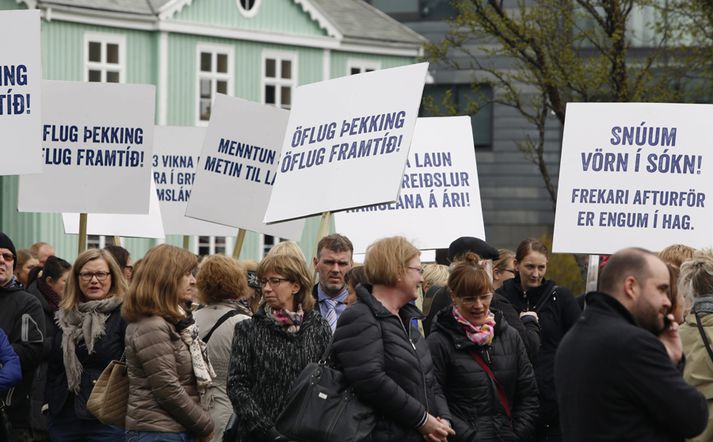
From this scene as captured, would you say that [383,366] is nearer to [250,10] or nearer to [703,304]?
[703,304]

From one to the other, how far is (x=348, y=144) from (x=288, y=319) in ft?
8.83

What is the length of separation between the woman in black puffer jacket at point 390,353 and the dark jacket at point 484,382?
47cm

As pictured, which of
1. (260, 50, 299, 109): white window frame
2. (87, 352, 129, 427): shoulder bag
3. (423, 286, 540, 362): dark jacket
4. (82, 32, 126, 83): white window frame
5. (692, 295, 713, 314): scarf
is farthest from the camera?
(260, 50, 299, 109): white window frame

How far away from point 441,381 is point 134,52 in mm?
31325

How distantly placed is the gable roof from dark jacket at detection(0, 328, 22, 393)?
1116 inches

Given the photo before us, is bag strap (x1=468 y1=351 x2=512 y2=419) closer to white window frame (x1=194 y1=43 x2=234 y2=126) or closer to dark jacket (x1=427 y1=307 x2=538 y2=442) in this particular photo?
dark jacket (x1=427 y1=307 x2=538 y2=442)

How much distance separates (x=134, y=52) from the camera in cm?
3869

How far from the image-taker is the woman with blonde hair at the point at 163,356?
26.2ft

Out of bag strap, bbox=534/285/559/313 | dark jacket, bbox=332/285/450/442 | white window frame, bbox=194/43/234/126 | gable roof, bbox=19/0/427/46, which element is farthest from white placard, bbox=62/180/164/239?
white window frame, bbox=194/43/234/126

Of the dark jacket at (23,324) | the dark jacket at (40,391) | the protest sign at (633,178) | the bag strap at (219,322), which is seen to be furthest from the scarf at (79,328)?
the protest sign at (633,178)

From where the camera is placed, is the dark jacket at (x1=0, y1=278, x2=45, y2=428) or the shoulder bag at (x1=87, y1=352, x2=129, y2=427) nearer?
the shoulder bag at (x1=87, y1=352, x2=129, y2=427)

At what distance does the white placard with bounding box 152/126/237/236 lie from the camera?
16031mm

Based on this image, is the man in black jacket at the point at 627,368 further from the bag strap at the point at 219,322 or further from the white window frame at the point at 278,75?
the white window frame at the point at 278,75

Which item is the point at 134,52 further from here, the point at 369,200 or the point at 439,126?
the point at 369,200
